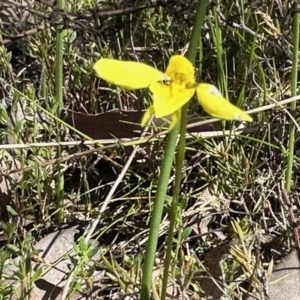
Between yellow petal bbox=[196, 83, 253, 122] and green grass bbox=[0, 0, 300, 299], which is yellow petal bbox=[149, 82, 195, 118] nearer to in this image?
yellow petal bbox=[196, 83, 253, 122]

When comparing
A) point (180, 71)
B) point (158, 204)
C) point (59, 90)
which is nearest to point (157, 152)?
point (59, 90)

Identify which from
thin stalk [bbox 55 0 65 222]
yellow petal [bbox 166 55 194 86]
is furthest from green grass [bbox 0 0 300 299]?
yellow petal [bbox 166 55 194 86]

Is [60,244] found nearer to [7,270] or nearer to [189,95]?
[7,270]

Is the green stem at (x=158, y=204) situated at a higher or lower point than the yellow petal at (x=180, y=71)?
lower

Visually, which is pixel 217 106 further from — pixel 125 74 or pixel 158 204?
pixel 158 204

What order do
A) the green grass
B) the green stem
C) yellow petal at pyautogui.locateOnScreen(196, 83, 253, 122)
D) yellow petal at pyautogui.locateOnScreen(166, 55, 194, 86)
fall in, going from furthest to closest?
the green grass
the green stem
yellow petal at pyautogui.locateOnScreen(166, 55, 194, 86)
yellow petal at pyautogui.locateOnScreen(196, 83, 253, 122)

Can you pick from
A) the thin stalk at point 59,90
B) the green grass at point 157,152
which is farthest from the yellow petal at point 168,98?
the thin stalk at point 59,90

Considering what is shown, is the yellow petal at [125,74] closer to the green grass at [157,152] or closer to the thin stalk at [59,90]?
the green grass at [157,152]
